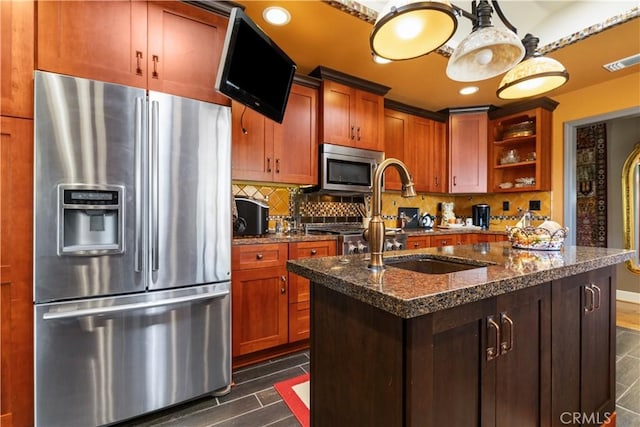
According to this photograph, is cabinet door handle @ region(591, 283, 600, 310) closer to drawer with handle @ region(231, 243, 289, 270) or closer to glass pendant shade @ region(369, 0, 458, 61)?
glass pendant shade @ region(369, 0, 458, 61)

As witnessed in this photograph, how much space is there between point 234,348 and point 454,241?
8.81 ft

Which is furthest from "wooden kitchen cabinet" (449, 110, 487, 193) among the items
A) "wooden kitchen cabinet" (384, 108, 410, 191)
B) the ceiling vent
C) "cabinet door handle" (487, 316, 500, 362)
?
"cabinet door handle" (487, 316, 500, 362)

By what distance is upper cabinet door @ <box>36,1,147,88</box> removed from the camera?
1.43 m

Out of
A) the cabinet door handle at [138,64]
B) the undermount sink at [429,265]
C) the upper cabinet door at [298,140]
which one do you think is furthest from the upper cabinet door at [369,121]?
the cabinet door handle at [138,64]

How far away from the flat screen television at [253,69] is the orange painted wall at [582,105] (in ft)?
10.7

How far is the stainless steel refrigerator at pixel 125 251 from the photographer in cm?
138

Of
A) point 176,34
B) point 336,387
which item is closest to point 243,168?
point 176,34

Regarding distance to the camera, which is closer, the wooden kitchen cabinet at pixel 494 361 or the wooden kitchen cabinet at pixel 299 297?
the wooden kitchen cabinet at pixel 494 361

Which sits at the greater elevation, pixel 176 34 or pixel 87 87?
pixel 176 34

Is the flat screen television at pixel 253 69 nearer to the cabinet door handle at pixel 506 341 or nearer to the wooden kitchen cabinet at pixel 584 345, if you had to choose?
the cabinet door handle at pixel 506 341

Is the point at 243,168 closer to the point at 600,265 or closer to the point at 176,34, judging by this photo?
the point at 176,34

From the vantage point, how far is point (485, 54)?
1.38m

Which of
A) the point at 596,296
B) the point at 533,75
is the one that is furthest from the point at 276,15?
the point at 596,296

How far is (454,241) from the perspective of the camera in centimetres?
347
